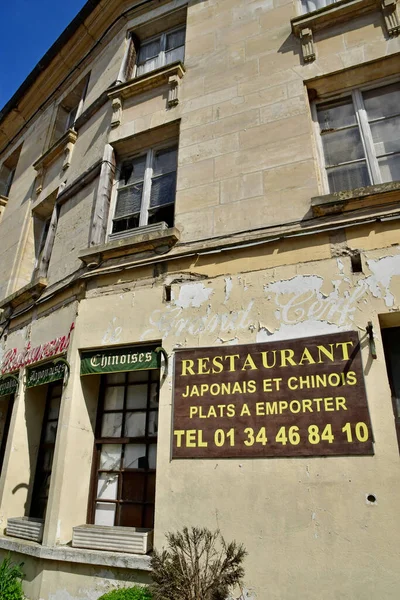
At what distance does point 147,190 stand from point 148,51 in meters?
3.93

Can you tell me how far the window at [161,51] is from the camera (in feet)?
27.6

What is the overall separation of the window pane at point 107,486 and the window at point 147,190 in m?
3.97

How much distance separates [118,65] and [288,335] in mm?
7209

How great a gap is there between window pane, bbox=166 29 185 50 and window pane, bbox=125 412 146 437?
747 cm

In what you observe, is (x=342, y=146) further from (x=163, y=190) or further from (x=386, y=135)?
(x=163, y=190)

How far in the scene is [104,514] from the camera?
5656 mm

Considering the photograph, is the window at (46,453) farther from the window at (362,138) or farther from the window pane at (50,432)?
the window at (362,138)

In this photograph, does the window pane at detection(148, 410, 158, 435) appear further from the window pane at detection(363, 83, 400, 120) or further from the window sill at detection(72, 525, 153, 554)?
the window pane at detection(363, 83, 400, 120)

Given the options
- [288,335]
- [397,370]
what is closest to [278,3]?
[288,335]

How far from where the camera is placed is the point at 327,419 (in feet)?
14.4

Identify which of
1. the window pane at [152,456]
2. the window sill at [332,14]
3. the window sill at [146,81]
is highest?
the window sill at [146,81]

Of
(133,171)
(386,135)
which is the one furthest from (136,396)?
(386,135)

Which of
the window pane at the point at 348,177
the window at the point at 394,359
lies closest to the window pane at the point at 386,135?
the window pane at the point at 348,177

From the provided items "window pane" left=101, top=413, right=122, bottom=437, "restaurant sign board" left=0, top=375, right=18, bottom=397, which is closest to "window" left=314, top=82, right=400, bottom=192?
"window pane" left=101, top=413, right=122, bottom=437
